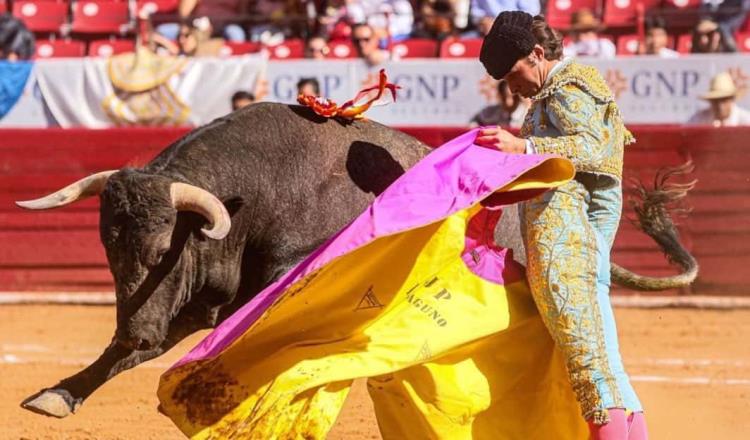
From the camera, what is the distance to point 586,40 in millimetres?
9703

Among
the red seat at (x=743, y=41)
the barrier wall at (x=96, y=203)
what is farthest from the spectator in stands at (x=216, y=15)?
the red seat at (x=743, y=41)

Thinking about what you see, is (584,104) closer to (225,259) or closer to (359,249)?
(359,249)

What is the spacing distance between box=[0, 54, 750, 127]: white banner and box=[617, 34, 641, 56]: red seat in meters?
1.19

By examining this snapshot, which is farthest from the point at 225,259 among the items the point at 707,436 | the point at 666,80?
the point at 666,80

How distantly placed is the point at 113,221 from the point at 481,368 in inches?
46.6

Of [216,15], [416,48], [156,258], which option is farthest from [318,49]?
[156,258]

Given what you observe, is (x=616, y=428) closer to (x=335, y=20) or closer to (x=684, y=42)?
(x=684, y=42)

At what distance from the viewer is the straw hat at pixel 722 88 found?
8.62 m

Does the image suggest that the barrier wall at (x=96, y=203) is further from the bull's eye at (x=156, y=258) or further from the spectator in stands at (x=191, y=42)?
the bull's eye at (x=156, y=258)

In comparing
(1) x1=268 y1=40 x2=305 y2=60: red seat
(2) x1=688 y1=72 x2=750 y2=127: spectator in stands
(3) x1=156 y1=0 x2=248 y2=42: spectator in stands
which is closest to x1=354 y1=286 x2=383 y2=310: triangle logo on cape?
(2) x1=688 y1=72 x2=750 y2=127: spectator in stands

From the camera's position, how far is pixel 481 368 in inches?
142

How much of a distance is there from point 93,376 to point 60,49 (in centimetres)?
783

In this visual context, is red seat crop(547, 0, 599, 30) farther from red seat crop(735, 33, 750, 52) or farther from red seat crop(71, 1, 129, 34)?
red seat crop(71, 1, 129, 34)

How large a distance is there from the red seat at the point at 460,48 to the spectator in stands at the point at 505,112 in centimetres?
143
